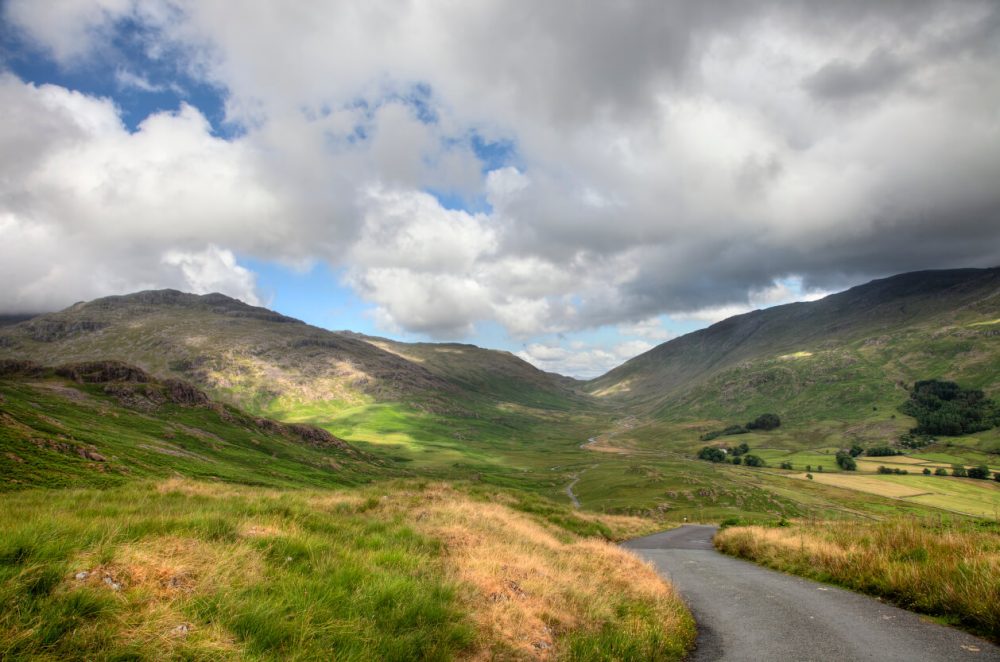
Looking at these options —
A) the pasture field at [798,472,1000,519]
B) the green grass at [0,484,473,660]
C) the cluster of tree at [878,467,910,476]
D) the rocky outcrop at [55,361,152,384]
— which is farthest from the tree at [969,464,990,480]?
the rocky outcrop at [55,361,152,384]

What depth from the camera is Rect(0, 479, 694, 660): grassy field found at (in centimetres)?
552

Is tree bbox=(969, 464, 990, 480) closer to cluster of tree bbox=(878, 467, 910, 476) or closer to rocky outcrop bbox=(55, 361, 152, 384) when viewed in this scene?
cluster of tree bbox=(878, 467, 910, 476)

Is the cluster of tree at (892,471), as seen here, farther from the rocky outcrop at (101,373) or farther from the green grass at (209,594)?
the rocky outcrop at (101,373)

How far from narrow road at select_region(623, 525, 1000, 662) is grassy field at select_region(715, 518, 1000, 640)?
57cm

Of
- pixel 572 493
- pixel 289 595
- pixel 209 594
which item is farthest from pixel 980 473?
pixel 209 594

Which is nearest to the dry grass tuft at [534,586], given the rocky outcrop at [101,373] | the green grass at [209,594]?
the green grass at [209,594]

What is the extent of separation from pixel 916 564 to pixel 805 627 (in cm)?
461

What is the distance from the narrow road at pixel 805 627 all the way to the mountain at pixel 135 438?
32.9 meters

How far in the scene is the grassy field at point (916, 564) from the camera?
1003cm

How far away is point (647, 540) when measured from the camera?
36875mm

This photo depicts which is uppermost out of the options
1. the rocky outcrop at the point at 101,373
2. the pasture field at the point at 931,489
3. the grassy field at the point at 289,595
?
the rocky outcrop at the point at 101,373

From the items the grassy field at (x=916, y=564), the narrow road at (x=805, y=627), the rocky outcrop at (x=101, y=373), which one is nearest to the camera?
the narrow road at (x=805, y=627)

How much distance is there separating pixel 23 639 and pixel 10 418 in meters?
51.6

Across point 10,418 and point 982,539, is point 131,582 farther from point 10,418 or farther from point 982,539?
point 10,418
